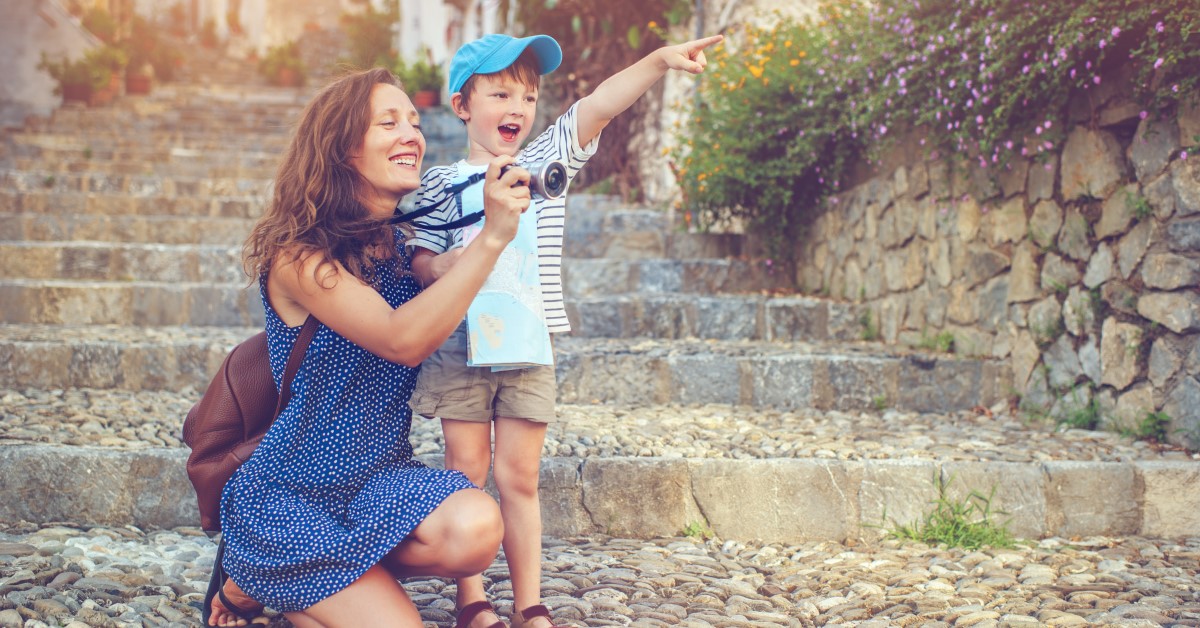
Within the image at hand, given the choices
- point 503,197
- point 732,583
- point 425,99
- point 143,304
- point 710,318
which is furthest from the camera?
point 425,99

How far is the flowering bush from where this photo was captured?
2.74m

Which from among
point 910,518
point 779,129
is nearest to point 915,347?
point 779,129

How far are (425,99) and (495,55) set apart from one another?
905 cm

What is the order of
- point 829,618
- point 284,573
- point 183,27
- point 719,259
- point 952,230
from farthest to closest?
point 183,27 → point 719,259 → point 952,230 → point 829,618 → point 284,573

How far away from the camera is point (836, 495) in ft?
8.27

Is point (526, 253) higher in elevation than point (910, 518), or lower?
higher

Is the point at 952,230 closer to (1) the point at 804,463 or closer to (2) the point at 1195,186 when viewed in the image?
(2) the point at 1195,186

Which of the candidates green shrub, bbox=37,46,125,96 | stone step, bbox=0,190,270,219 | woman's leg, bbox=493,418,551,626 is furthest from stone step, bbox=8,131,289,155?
woman's leg, bbox=493,418,551,626

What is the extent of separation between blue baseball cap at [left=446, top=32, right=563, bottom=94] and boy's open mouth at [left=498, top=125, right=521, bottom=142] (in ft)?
0.35

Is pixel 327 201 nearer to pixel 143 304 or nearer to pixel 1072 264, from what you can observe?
pixel 1072 264

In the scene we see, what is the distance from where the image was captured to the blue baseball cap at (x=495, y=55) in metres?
1.75

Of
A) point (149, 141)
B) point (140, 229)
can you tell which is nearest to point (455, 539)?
point (140, 229)

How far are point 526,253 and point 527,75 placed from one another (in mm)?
337

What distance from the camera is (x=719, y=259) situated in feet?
17.4
